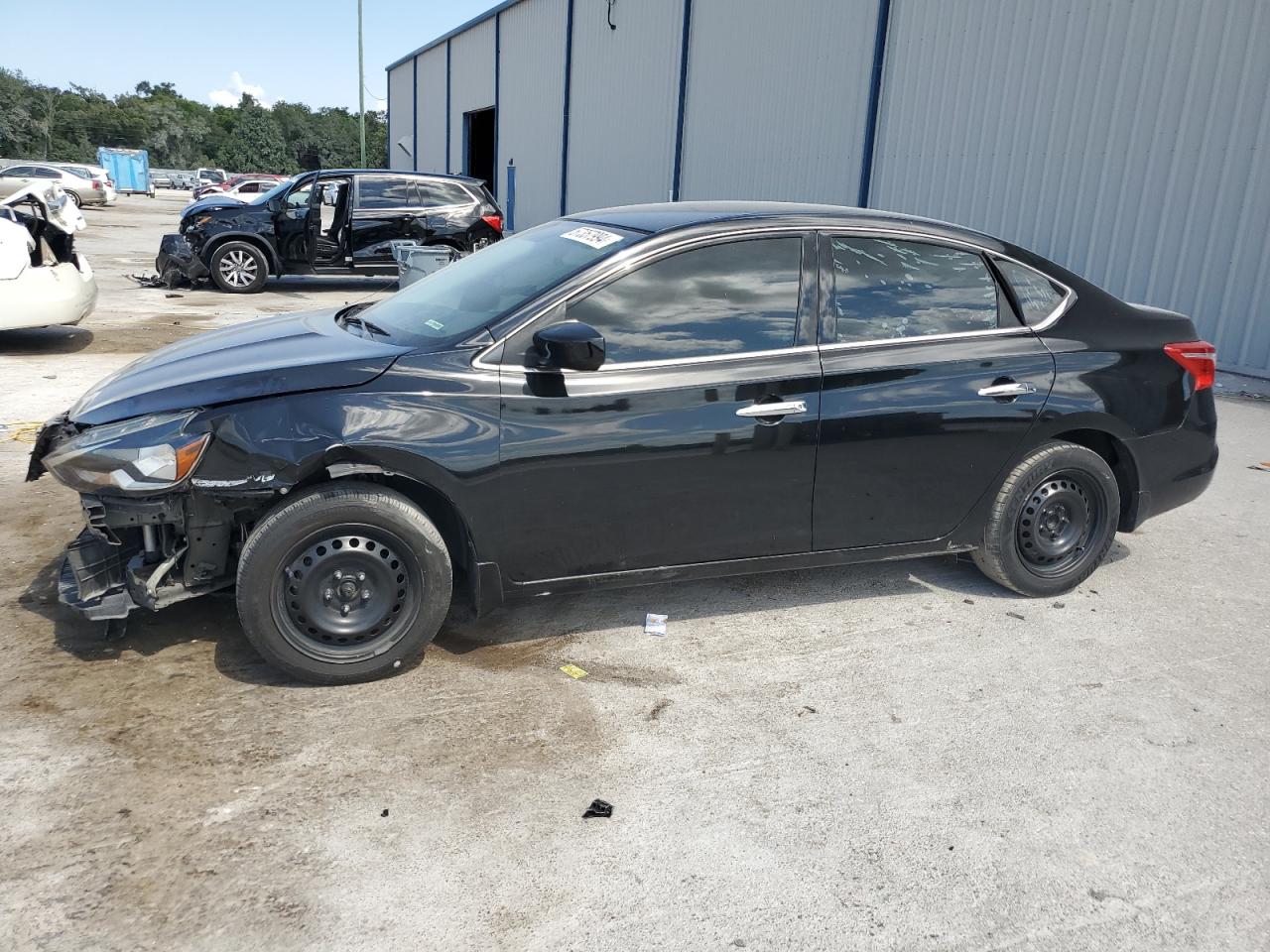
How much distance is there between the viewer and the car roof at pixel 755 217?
13.3 feet

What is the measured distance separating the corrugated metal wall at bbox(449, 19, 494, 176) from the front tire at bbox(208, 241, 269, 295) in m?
17.6

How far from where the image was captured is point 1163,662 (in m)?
3.99

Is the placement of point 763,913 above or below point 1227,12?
below

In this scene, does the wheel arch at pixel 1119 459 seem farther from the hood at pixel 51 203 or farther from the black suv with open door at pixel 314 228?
the black suv with open door at pixel 314 228

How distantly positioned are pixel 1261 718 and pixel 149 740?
3820 mm

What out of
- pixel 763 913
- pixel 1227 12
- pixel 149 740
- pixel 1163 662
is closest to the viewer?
pixel 763 913

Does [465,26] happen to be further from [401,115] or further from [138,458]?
[138,458]

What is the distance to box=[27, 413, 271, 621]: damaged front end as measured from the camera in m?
3.34

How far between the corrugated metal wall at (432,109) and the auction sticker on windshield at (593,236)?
34707 millimetres

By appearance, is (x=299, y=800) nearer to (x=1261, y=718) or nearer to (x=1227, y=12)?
(x=1261, y=718)

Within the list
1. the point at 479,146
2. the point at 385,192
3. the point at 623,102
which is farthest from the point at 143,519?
the point at 479,146

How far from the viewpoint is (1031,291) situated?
14.6ft

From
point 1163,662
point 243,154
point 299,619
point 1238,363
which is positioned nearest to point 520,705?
point 299,619

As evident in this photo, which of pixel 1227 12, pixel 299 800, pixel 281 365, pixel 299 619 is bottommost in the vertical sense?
pixel 299 800
